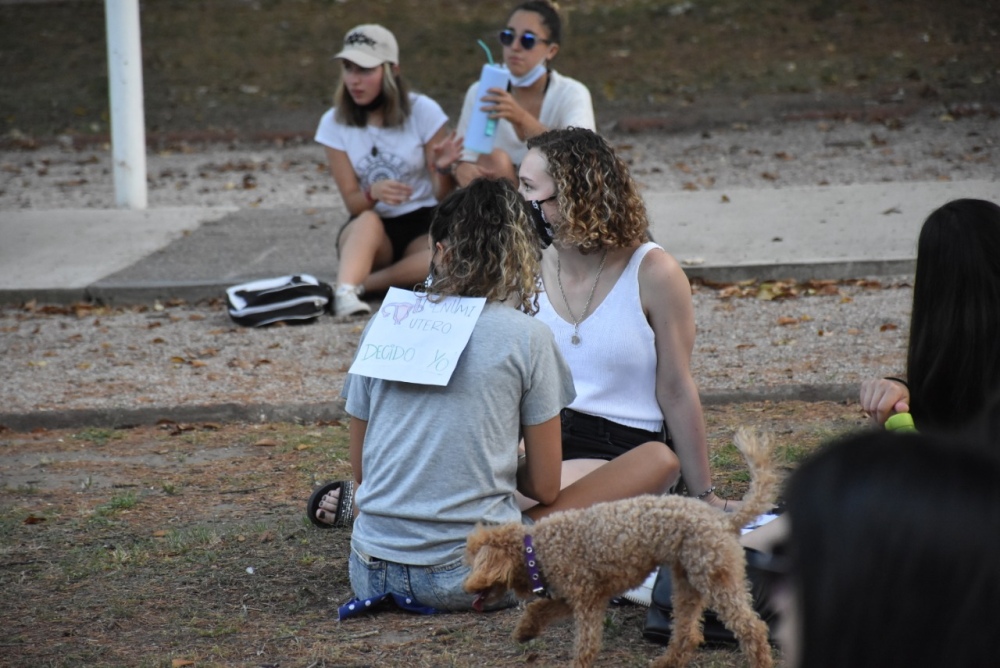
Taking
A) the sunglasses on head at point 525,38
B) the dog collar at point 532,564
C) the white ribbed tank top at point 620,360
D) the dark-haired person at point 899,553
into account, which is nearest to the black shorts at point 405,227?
the sunglasses on head at point 525,38

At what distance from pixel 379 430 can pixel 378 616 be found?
0.55m

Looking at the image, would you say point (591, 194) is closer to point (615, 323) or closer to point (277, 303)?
point (615, 323)

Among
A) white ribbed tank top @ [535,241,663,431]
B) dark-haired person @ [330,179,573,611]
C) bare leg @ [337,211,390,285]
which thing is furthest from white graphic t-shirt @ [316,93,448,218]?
dark-haired person @ [330,179,573,611]

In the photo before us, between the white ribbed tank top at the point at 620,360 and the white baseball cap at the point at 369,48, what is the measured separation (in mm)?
3428

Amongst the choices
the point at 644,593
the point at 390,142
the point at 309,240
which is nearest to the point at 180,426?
the point at 390,142

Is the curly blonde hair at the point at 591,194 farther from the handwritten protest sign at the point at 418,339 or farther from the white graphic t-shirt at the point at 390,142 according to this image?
the white graphic t-shirt at the point at 390,142

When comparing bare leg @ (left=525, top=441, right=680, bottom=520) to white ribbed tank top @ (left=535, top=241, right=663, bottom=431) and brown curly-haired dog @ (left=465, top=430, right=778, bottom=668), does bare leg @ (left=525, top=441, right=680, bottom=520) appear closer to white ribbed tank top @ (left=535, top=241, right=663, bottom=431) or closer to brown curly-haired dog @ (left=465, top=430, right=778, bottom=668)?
white ribbed tank top @ (left=535, top=241, right=663, bottom=431)

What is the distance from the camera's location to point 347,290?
23.2ft

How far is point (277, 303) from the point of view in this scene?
697 cm

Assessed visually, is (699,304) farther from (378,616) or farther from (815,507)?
(815,507)

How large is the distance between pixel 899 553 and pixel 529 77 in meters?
5.87

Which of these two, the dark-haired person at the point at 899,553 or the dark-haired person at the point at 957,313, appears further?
the dark-haired person at the point at 957,313

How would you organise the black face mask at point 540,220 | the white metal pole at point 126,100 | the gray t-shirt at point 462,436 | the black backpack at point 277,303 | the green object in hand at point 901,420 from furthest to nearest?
the white metal pole at point 126,100, the black backpack at point 277,303, the black face mask at point 540,220, the gray t-shirt at point 462,436, the green object in hand at point 901,420

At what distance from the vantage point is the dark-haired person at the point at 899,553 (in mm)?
985
